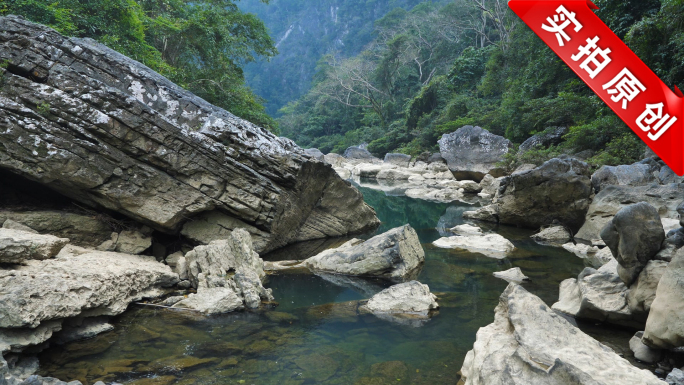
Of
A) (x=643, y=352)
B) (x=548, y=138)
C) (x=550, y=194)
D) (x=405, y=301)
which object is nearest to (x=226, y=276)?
(x=405, y=301)

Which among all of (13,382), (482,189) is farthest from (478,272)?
(482,189)

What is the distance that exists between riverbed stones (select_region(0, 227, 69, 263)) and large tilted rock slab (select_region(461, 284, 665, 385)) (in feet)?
14.9

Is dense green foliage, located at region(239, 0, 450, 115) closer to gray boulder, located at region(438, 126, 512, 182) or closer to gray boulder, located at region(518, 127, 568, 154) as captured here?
gray boulder, located at region(438, 126, 512, 182)

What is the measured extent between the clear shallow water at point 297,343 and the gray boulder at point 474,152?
1420cm

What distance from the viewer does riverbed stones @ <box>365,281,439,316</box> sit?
537 cm

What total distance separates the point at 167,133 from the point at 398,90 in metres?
39.3

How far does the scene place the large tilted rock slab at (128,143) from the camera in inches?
252

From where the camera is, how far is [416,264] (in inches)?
293

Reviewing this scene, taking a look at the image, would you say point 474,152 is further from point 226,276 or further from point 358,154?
point 226,276

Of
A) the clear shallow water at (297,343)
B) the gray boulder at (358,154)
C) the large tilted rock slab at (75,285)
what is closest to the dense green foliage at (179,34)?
the large tilted rock slab at (75,285)

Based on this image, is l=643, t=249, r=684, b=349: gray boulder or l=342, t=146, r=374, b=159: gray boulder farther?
l=342, t=146, r=374, b=159: gray boulder

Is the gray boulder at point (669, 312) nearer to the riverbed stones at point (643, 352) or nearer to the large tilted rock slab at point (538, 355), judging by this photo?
the riverbed stones at point (643, 352)

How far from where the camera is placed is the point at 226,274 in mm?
6105

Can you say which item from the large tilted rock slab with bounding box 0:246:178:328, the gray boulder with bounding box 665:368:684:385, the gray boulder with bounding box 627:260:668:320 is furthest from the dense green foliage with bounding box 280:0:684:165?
the large tilted rock slab with bounding box 0:246:178:328
